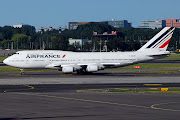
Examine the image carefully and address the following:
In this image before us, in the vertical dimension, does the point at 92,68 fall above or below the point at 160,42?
below

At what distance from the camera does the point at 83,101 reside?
124ft

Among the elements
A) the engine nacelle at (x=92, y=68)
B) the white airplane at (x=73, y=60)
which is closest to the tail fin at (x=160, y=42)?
the white airplane at (x=73, y=60)

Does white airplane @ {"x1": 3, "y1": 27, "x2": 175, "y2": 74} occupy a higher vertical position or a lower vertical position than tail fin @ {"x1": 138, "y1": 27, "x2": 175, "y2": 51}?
lower

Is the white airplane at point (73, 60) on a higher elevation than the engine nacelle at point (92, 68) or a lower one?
higher

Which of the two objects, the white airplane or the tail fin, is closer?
the white airplane

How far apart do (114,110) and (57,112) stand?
4.41 meters

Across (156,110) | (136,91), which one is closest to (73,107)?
(156,110)

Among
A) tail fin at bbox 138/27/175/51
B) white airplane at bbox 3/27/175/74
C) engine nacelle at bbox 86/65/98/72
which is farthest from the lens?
tail fin at bbox 138/27/175/51

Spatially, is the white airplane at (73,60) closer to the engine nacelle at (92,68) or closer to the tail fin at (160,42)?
the engine nacelle at (92,68)

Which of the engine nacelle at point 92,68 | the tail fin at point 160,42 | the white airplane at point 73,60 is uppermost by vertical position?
the tail fin at point 160,42

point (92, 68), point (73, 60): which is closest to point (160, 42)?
point (92, 68)

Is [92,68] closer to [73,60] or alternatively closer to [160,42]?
[73,60]

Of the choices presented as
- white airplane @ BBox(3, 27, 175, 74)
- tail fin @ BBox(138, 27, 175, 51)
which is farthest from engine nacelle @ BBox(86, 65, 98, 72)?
tail fin @ BBox(138, 27, 175, 51)

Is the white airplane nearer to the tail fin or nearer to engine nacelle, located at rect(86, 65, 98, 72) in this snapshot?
engine nacelle, located at rect(86, 65, 98, 72)
